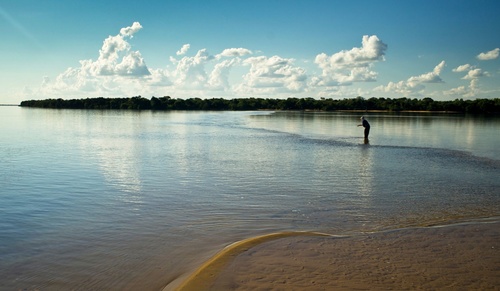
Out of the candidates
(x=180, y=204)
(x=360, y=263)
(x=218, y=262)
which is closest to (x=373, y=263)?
(x=360, y=263)

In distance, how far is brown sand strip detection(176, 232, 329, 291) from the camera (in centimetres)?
620

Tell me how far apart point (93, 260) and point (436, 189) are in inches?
482

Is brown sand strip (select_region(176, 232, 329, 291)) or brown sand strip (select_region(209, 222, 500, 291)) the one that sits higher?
brown sand strip (select_region(209, 222, 500, 291))

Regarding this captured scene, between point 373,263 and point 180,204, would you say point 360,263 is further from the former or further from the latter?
point 180,204

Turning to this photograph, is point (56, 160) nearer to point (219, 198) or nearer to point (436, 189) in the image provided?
point (219, 198)

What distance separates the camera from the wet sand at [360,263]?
20.0 feet

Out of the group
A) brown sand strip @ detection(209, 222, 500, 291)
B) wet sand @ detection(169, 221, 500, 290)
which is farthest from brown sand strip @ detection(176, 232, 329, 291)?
brown sand strip @ detection(209, 222, 500, 291)

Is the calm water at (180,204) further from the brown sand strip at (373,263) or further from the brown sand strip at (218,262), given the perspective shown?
the brown sand strip at (373,263)

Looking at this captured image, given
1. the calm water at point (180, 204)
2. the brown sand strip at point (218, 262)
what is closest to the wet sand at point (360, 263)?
the brown sand strip at point (218, 262)

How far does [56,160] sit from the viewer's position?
20.9 meters

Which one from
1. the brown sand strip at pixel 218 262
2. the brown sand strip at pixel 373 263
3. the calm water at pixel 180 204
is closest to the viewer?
the brown sand strip at pixel 373 263

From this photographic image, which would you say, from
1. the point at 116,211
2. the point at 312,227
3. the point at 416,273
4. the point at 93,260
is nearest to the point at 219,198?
the point at 116,211

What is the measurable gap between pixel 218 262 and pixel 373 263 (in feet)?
9.36

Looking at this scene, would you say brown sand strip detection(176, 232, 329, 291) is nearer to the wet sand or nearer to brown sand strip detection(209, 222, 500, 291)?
the wet sand
